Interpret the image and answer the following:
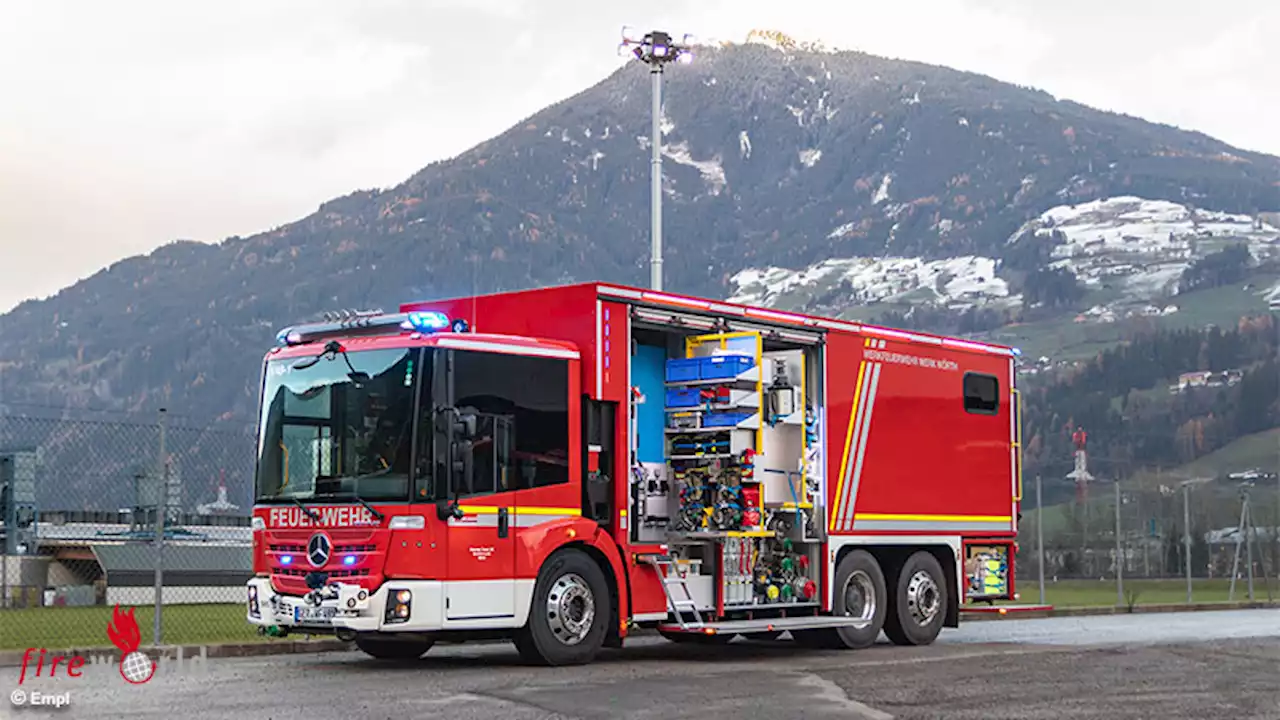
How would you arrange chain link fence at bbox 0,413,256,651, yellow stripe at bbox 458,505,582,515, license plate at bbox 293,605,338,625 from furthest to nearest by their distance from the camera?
chain link fence at bbox 0,413,256,651 → yellow stripe at bbox 458,505,582,515 → license plate at bbox 293,605,338,625

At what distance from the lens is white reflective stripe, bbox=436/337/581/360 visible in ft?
50.3

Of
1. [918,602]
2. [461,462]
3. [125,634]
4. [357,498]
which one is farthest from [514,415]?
[918,602]

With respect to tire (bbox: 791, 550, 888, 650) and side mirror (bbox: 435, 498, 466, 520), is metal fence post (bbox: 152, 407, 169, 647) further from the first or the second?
tire (bbox: 791, 550, 888, 650)

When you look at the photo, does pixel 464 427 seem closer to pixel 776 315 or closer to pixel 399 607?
pixel 399 607

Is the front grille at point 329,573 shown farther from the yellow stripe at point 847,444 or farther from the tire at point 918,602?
the tire at point 918,602

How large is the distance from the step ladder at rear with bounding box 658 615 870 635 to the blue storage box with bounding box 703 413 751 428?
199 cm

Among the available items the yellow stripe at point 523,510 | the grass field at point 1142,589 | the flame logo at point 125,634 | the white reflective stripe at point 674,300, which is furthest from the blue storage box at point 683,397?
the grass field at point 1142,589

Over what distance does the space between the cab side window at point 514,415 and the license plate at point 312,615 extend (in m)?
1.60

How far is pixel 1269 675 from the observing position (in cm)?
1550

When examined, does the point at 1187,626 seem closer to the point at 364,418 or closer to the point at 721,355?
the point at 721,355

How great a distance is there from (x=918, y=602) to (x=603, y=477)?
555 cm

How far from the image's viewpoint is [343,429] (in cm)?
1543

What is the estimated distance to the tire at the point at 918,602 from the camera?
2014cm

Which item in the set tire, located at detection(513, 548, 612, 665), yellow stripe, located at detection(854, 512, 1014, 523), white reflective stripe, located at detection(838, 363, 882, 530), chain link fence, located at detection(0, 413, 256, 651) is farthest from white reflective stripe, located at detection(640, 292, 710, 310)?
chain link fence, located at detection(0, 413, 256, 651)
